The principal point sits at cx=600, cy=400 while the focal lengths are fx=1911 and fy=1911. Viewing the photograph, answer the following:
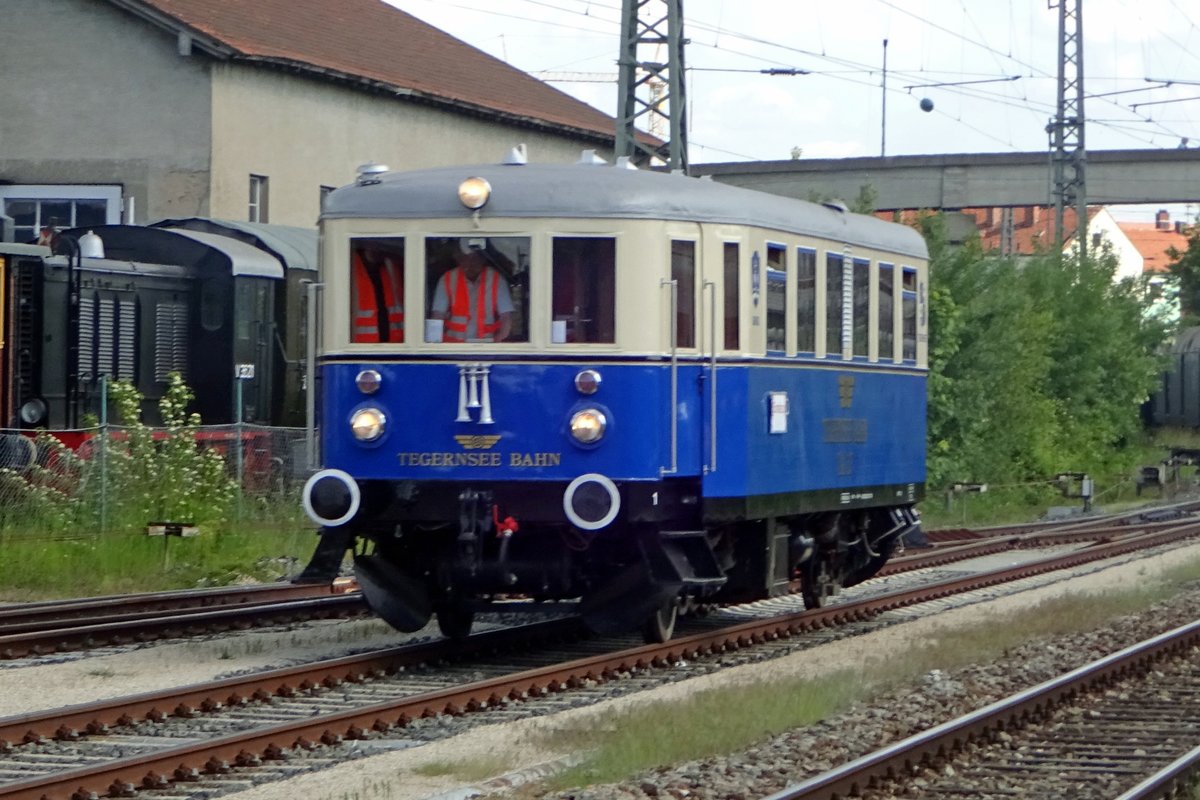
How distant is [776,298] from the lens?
42.4 feet

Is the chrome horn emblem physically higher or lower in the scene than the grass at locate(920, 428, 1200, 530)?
higher

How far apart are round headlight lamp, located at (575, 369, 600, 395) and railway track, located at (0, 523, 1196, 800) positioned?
1.70 meters

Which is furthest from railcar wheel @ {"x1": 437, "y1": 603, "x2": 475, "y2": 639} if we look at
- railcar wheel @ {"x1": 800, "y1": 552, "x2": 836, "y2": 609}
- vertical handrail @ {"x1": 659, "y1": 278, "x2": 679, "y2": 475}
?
railcar wheel @ {"x1": 800, "y1": 552, "x2": 836, "y2": 609}

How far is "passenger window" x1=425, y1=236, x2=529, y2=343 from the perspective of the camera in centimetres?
1182

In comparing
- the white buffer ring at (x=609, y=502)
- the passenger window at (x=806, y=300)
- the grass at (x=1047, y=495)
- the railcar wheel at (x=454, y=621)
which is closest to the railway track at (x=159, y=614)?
the railcar wheel at (x=454, y=621)

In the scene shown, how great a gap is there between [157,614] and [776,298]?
542 cm

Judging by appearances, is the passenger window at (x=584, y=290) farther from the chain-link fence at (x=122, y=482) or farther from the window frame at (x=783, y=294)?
the chain-link fence at (x=122, y=482)

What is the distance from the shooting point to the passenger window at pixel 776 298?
505 inches

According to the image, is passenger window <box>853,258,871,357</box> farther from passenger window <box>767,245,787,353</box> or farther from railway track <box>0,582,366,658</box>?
railway track <box>0,582,366,658</box>

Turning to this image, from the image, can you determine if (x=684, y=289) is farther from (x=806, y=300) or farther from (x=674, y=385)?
(x=806, y=300)

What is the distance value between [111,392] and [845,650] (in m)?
12.0

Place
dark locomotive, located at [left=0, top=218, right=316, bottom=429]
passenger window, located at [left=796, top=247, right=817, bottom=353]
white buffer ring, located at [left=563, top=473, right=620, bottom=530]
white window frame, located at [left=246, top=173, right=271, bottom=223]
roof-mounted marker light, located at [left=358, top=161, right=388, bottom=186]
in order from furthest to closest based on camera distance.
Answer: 1. white window frame, located at [left=246, top=173, right=271, bottom=223]
2. dark locomotive, located at [left=0, top=218, right=316, bottom=429]
3. passenger window, located at [left=796, top=247, right=817, bottom=353]
4. roof-mounted marker light, located at [left=358, top=161, right=388, bottom=186]
5. white buffer ring, located at [left=563, top=473, right=620, bottom=530]

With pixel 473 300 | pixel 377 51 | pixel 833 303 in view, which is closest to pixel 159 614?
pixel 473 300

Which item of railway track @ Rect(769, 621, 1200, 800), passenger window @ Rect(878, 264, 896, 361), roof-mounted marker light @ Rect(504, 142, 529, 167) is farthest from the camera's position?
passenger window @ Rect(878, 264, 896, 361)
